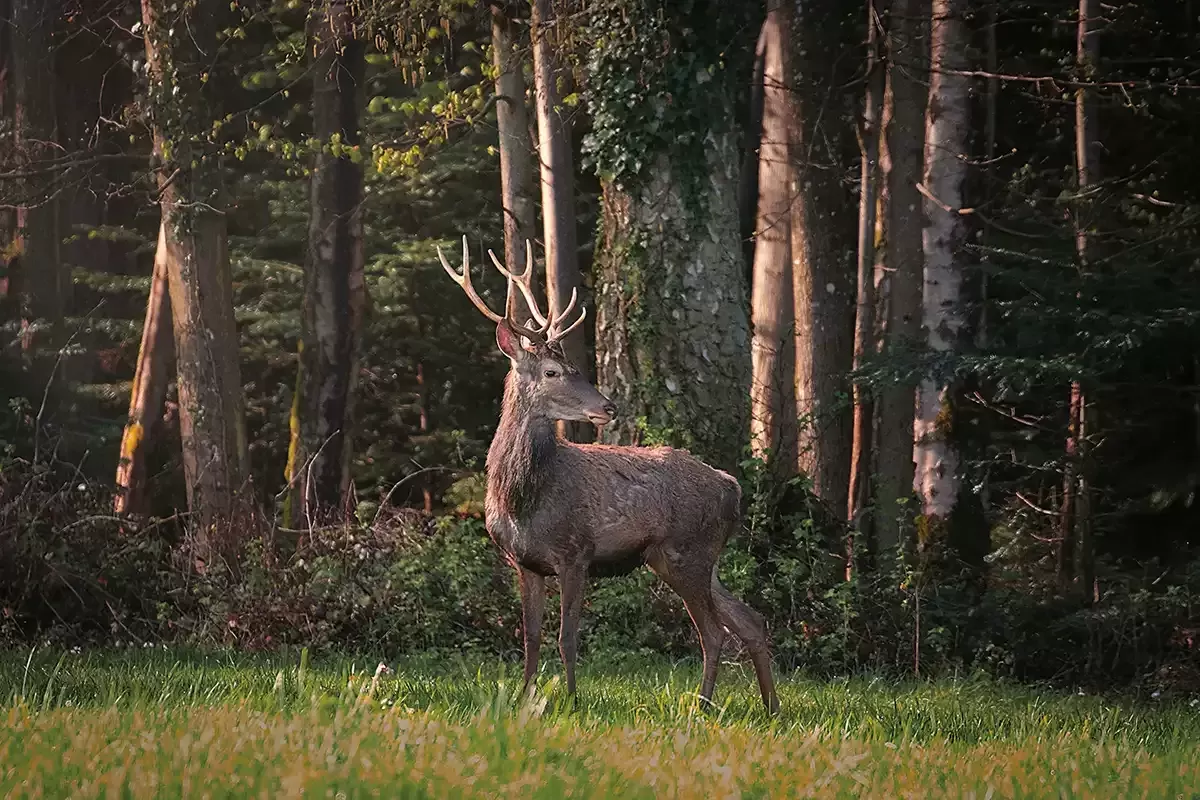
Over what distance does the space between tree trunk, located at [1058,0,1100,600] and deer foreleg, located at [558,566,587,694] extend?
6.81m

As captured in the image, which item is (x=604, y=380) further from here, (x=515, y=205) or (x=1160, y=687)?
(x=1160, y=687)

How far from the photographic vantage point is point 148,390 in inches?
842

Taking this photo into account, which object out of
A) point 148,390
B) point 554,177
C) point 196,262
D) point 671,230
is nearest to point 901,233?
point 554,177

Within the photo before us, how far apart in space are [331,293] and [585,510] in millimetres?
10368

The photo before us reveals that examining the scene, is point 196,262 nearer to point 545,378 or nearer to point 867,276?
point 867,276

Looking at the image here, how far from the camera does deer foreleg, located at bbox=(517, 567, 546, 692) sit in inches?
357

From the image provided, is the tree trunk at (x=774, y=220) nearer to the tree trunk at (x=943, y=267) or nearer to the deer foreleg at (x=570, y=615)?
the tree trunk at (x=943, y=267)

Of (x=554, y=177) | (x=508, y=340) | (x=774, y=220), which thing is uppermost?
(x=554, y=177)

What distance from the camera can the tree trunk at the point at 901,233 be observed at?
16969mm

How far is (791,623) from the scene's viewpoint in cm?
1274

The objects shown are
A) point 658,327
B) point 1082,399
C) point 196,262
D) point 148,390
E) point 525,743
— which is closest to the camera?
point 525,743

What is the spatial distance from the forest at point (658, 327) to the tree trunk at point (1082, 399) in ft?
0.30

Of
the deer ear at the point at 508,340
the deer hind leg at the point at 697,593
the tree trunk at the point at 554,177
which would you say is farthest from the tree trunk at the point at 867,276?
the deer ear at the point at 508,340

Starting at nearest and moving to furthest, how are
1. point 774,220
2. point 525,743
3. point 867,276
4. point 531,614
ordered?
point 525,743 → point 531,614 → point 867,276 → point 774,220
